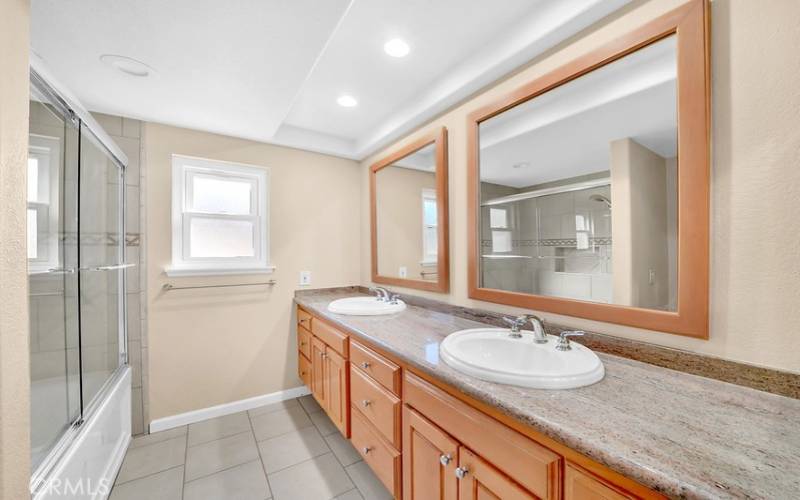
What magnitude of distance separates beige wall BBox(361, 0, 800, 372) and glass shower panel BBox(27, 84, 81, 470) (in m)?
2.53

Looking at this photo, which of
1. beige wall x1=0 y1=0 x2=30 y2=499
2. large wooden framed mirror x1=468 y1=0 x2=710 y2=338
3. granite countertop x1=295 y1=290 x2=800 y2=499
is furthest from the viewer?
large wooden framed mirror x1=468 y1=0 x2=710 y2=338

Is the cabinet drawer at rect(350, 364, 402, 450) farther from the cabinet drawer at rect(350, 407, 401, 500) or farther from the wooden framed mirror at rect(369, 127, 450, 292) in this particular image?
the wooden framed mirror at rect(369, 127, 450, 292)

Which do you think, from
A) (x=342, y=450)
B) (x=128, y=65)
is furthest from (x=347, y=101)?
(x=342, y=450)

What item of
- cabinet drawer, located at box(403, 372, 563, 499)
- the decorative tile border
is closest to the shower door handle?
cabinet drawer, located at box(403, 372, 563, 499)

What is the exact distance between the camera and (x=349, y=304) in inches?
88.2

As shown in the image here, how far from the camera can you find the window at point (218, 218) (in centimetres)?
225

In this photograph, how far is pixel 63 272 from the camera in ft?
4.99

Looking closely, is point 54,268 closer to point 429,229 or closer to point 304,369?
point 304,369

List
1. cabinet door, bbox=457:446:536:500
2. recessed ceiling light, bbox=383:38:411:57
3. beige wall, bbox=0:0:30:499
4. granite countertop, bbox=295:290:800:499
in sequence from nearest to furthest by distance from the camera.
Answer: granite countertop, bbox=295:290:800:499, beige wall, bbox=0:0:30:499, cabinet door, bbox=457:446:536:500, recessed ceiling light, bbox=383:38:411:57

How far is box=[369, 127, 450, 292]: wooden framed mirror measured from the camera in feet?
6.32

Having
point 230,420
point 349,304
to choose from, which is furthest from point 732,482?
point 230,420

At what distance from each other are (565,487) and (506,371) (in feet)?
0.95

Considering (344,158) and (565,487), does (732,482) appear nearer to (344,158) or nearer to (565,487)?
(565,487)

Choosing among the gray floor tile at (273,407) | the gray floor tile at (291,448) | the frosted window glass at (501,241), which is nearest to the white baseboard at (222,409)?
the gray floor tile at (273,407)
